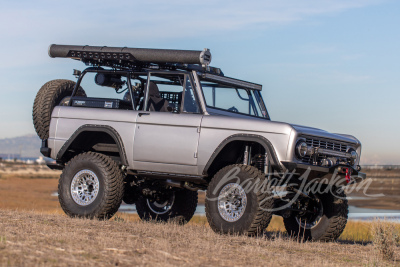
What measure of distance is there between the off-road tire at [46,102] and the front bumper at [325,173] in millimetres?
4674

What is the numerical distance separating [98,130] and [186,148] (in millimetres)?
→ 1728

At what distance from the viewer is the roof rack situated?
34.4ft

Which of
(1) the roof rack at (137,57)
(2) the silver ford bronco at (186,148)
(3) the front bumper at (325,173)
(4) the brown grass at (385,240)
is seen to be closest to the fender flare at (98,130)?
(2) the silver ford bronco at (186,148)

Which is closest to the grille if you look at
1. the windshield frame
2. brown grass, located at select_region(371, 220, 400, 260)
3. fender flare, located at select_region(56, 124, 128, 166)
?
brown grass, located at select_region(371, 220, 400, 260)

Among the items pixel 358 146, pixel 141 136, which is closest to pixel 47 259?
pixel 141 136

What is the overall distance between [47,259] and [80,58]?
5.90 m

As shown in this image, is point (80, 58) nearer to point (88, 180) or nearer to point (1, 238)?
point (88, 180)

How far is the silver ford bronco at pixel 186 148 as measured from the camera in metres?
9.48

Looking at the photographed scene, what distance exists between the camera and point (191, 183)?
10844 mm

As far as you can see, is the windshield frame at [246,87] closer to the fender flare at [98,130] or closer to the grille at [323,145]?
the fender flare at [98,130]

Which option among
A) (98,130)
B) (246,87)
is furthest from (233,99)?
(98,130)

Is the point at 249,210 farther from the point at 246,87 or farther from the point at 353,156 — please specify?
the point at 246,87

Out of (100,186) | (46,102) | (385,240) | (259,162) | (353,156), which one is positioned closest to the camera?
(385,240)

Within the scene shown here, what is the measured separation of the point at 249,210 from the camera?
30.6 ft
